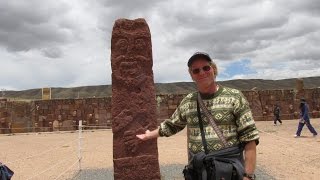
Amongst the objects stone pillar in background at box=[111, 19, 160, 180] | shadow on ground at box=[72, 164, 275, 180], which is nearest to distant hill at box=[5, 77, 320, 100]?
shadow on ground at box=[72, 164, 275, 180]

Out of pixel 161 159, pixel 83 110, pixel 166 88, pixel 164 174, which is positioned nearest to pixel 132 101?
pixel 164 174

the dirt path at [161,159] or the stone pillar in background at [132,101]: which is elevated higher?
the stone pillar in background at [132,101]

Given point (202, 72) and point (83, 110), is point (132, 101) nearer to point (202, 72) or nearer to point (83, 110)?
point (202, 72)

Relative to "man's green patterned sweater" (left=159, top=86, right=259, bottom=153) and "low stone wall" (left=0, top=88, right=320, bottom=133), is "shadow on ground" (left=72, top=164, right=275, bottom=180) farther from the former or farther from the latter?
"low stone wall" (left=0, top=88, right=320, bottom=133)

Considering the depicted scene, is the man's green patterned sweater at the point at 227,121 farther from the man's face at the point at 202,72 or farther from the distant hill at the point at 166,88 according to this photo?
the distant hill at the point at 166,88

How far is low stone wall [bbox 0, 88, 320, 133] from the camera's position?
81.0ft

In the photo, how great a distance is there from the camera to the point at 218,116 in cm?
279

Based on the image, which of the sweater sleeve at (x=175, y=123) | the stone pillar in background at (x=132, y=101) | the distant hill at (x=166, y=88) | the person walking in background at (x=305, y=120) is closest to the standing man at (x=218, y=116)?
the sweater sleeve at (x=175, y=123)

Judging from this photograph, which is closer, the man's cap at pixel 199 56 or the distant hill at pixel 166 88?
the man's cap at pixel 199 56

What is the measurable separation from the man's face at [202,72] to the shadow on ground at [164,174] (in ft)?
17.9

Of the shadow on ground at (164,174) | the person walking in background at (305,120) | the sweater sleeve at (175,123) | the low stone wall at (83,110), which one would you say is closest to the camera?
the sweater sleeve at (175,123)

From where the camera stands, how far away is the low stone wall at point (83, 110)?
2470 centimetres

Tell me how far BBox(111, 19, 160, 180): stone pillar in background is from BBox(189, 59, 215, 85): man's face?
414 cm

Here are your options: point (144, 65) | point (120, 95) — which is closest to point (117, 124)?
point (120, 95)
